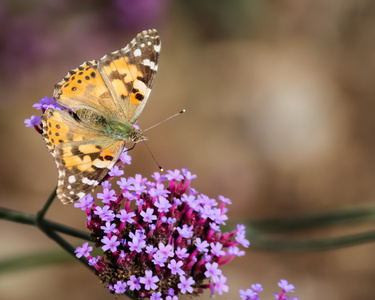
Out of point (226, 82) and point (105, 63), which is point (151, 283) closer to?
point (105, 63)

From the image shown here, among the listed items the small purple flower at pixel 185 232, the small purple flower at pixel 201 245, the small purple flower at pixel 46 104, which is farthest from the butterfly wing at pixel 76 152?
the small purple flower at pixel 201 245

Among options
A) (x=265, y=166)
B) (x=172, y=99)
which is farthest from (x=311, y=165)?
(x=172, y=99)

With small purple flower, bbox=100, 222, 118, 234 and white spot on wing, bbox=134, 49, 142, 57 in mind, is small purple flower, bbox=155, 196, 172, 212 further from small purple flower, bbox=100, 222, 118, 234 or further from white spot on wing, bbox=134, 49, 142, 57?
white spot on wing, bbox=134, 49, 142, 57

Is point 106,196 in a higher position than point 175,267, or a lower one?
higher

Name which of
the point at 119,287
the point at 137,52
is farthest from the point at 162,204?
the point at 137,52

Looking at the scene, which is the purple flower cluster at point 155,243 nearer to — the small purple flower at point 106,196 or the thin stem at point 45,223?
the small purple flower at point 106,196

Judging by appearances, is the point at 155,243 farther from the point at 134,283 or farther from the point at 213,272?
the point at 213,272
